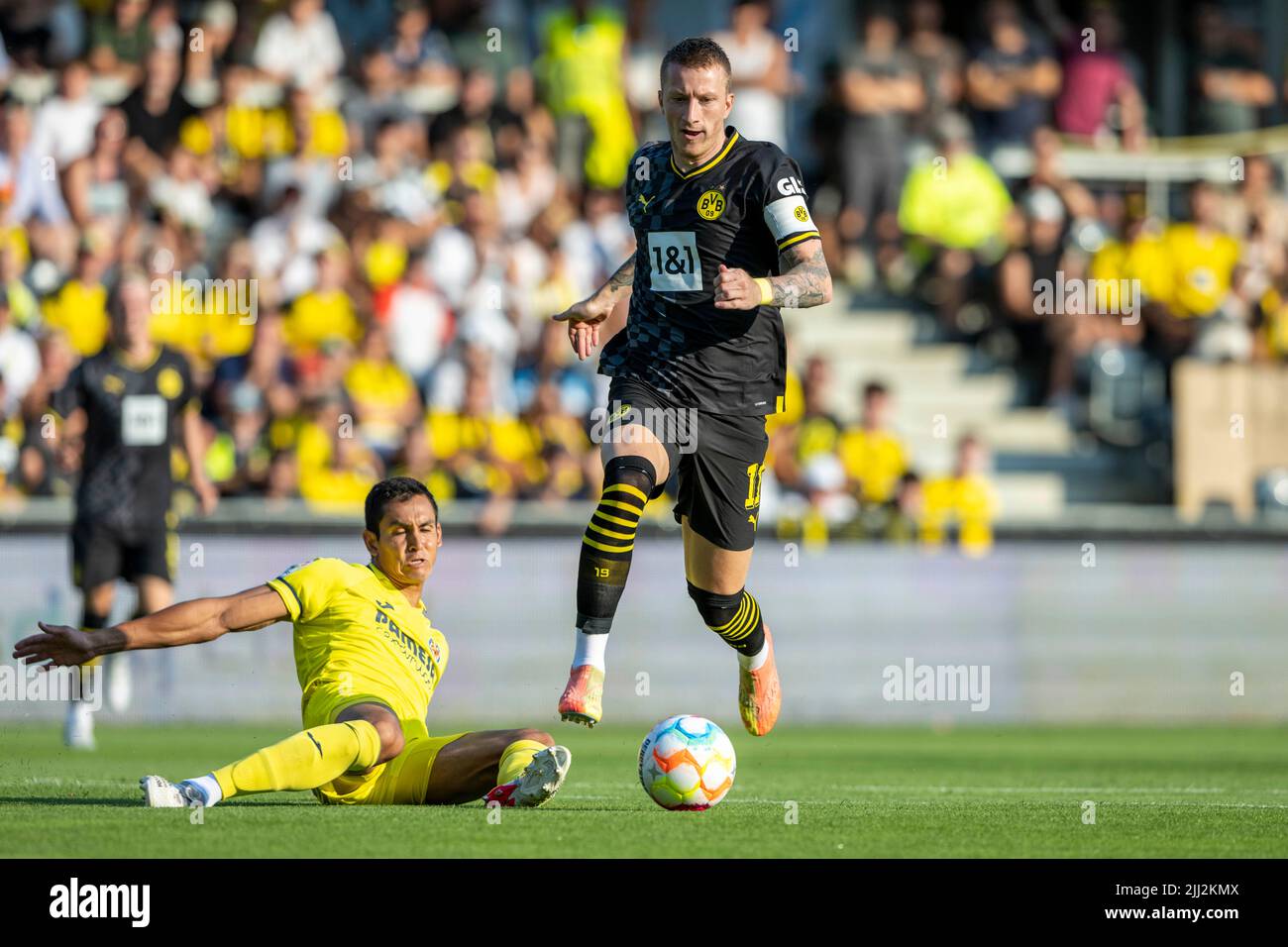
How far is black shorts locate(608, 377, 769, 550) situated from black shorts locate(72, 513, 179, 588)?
17.1ft

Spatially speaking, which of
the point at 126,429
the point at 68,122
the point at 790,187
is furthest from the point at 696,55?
the point at 68,122

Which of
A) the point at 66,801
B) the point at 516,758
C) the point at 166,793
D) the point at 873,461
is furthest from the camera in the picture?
the point at 873,461

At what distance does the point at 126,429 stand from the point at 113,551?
0.78 m

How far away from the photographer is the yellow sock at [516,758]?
24.9ft

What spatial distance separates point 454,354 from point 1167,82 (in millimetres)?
10878

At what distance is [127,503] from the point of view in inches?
514

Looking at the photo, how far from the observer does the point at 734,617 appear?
933cm
